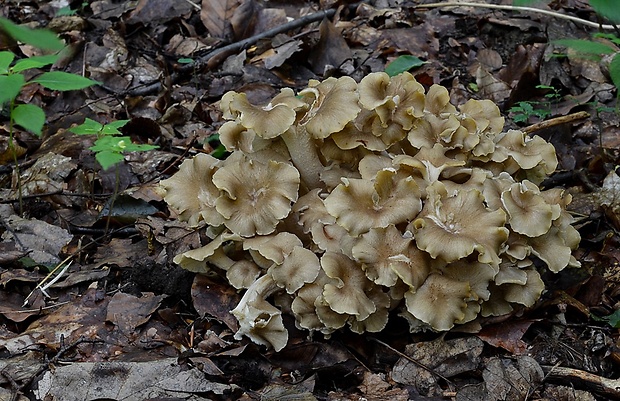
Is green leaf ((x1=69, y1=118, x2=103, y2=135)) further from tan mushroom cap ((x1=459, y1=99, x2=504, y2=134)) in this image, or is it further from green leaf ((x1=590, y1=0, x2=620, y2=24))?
green leaf ((x1=590, y1=0, x2=620, y2=24))

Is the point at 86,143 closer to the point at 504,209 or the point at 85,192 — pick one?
the point at 85,192

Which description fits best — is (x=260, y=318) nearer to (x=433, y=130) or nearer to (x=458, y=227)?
(x=458, y=227)

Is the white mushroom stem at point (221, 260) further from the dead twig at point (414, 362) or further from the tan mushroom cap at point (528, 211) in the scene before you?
the tan mushroom cap at point (528, 211)

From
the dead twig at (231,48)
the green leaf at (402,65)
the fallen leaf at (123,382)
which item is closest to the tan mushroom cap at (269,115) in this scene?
the fallen leaf at (123,382)

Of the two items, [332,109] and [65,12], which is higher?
[332,109]

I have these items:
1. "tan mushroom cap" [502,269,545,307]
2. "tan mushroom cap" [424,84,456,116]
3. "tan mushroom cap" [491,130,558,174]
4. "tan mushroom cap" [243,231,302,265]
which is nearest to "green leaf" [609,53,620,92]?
"tan mushroom cap" [491,130,558,174]

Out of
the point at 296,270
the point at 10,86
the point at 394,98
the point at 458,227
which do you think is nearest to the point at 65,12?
the point at 10,86

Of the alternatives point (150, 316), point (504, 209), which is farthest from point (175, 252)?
point (504, 209)
